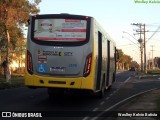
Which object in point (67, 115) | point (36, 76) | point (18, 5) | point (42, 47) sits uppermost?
point (18, 5)

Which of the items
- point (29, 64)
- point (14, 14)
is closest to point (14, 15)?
point (14, 14)

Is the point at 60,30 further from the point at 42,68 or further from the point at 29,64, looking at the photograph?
the point at 29,64

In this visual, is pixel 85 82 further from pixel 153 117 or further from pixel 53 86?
pixel 153 117

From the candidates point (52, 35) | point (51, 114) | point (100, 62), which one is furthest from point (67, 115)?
point (100, 62)

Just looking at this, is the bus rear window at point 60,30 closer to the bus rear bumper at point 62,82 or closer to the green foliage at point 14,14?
the bus rear bumper at point 62,82

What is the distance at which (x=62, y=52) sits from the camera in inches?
717

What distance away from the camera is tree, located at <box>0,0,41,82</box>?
42375mm

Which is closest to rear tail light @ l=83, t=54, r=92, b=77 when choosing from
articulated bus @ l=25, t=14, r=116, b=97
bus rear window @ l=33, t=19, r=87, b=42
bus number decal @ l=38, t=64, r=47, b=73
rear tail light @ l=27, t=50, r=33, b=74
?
articulated bus @ l=25, t=14, r=116, b=97

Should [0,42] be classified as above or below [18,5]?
below

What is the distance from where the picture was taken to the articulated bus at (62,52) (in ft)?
59.4

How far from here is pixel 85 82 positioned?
18.0 meters

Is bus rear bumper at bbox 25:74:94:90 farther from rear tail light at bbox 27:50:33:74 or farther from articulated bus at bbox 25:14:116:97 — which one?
rear tail light at bbox 27:50:33:74

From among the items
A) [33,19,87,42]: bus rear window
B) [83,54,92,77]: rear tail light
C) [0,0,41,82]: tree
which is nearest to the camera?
[83,54,92,77]: rear tail light

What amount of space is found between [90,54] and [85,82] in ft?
3.76
